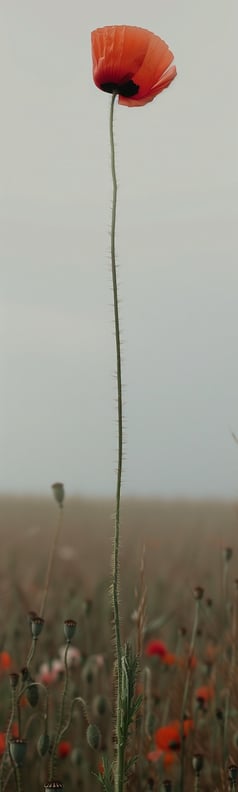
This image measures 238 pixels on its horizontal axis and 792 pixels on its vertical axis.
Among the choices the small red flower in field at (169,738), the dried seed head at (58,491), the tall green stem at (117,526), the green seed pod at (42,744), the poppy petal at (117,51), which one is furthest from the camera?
the small red flower in field at (169,738)

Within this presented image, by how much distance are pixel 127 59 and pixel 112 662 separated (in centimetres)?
210

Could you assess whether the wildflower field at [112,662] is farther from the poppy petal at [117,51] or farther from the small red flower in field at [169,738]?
the poppy petal at [117,51]

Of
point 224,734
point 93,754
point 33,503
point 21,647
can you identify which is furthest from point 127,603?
point 33,503

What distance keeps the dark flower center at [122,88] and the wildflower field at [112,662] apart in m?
0.62

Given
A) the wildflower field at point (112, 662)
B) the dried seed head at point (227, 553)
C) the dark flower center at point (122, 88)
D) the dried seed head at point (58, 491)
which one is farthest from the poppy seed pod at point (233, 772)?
the dark flower center at point (122, 88)

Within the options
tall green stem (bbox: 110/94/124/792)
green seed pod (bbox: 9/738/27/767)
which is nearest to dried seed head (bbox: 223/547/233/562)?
green seed pod (bbox: 9/738/27/767)

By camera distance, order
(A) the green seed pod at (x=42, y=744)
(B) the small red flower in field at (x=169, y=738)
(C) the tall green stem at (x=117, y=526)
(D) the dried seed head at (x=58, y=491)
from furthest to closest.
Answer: (B) the small red flower in field at (x=169, y=738) < (D) the dried seed head at (x=58, y=491) < (A) the green seed pod at (x=42, y=744) < (C) the tall green stem at (x=117, y=526)

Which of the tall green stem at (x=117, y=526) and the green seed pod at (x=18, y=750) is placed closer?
the tall green stem at (x=117, y=526)

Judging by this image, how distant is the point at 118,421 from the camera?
4.63 feet

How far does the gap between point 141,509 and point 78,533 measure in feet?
16.9

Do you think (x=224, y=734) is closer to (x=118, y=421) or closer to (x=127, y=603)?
(x=118, y=421)

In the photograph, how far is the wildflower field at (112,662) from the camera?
1912 mm

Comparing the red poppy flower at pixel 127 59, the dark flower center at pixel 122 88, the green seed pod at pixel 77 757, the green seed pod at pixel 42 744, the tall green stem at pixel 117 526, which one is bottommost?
the green seed pod at pixel 77 757

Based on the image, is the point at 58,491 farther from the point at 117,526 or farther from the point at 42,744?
the point at 117,526
